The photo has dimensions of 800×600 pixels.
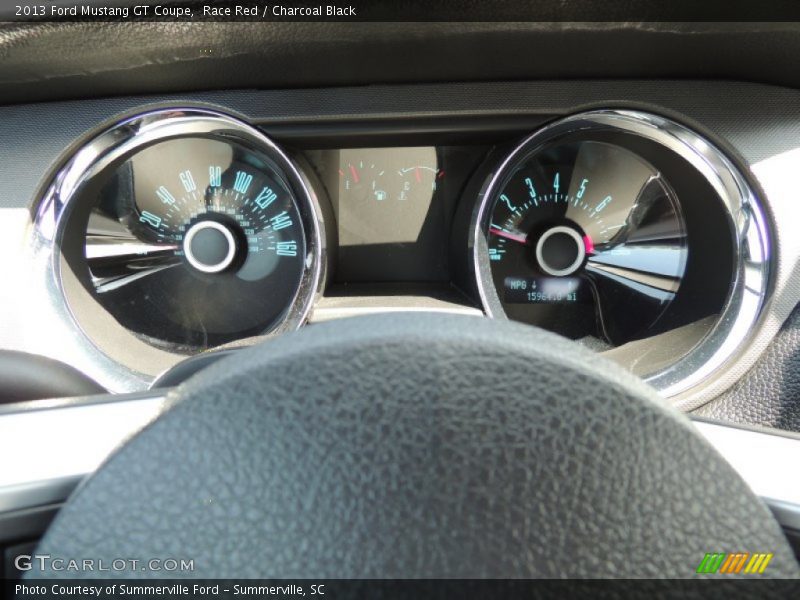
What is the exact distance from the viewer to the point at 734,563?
65cm

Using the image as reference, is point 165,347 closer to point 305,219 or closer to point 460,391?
point 305,219

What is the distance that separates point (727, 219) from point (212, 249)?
160 centimetres

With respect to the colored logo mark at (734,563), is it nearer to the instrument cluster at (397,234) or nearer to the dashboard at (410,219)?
the dashboard at (410,219)

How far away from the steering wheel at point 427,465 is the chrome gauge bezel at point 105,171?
140 centimetres

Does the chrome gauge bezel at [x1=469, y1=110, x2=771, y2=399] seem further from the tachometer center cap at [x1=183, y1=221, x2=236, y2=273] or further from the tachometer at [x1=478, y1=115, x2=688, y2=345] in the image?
the tachometer center cap at [x1=183, y1=221, x2=236, y2=273]

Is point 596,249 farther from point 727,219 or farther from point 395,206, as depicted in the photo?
point 395,206

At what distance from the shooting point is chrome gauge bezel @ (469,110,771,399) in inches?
75.2

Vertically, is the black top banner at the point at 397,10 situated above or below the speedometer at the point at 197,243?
above

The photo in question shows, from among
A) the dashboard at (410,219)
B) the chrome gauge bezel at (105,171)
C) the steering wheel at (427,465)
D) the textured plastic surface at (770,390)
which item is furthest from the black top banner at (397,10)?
the steering wheel at (427,465)

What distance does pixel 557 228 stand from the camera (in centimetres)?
224

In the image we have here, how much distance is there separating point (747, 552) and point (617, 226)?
1.70 meters

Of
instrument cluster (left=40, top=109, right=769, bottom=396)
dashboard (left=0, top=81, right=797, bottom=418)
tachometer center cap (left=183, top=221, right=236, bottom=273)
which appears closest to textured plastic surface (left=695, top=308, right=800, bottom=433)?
dashboard (left=0, top=81, right=797, bottom=418)

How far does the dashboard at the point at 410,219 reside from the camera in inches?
75.5

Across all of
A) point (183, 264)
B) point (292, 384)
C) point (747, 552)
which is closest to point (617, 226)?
point (183, 264)
